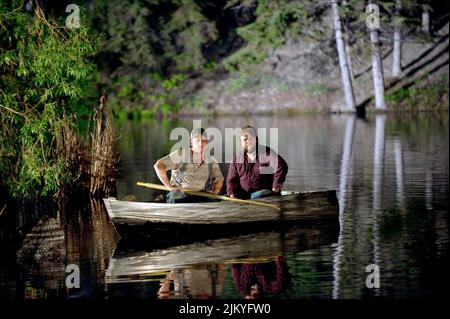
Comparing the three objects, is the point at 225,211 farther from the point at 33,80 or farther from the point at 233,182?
the point at 33,80

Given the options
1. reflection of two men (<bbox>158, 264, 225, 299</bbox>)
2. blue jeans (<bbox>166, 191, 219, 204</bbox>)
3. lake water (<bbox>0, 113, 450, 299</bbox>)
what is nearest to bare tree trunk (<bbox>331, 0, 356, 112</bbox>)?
lake water (<bbox>0, 113, 450, 299</bbox>)

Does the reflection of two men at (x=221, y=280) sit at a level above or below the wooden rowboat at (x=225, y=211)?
below

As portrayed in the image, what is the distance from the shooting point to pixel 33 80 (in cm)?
1542

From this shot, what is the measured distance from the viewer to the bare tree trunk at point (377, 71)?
41.0 m

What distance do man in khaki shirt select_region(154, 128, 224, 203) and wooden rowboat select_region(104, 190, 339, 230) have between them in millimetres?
387

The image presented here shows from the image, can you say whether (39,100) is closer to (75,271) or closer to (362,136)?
(75,271)

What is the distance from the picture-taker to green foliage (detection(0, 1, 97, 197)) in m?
15.1

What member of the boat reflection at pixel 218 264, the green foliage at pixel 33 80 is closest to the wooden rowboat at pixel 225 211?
the boat reflection at pixel 218 264

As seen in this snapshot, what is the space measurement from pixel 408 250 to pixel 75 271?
4.30m

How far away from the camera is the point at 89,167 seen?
17891 mm

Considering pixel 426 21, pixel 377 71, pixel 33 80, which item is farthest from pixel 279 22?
pixel 33 80

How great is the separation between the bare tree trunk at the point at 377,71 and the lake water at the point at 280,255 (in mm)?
19411

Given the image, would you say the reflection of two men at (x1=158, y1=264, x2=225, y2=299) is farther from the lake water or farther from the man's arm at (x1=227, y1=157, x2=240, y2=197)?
the man's arm at (x1=227, y1=157, x2=240, y2=197)

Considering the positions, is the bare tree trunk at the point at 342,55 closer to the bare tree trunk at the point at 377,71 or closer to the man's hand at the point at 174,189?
the bare tree trunk at the point at 377,71
